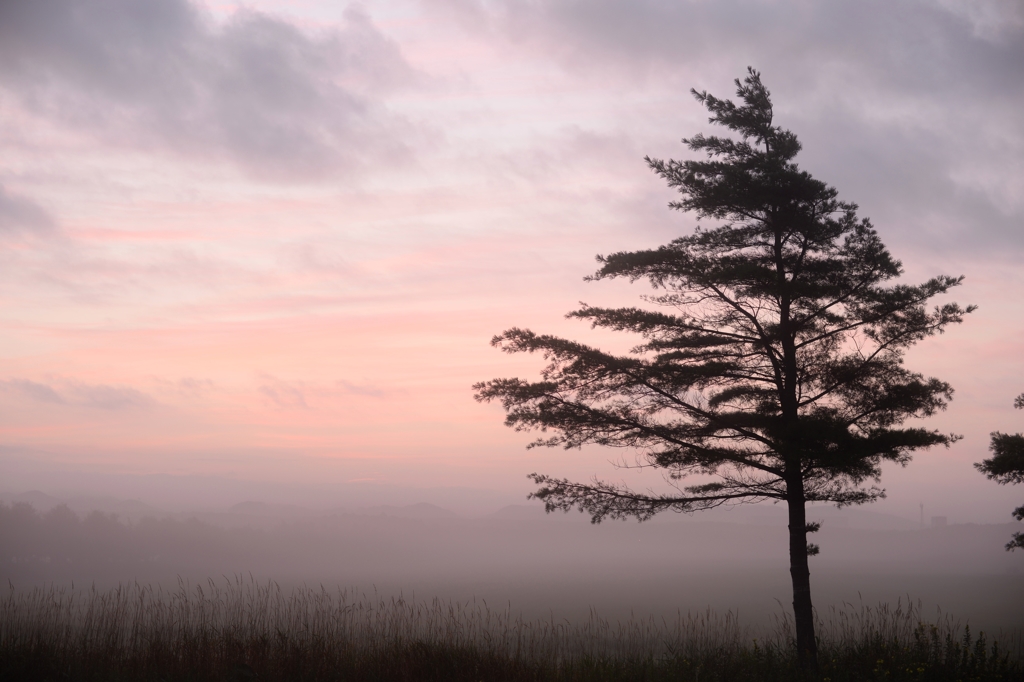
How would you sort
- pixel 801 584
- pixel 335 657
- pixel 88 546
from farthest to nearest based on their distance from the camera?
1. pixel 88 546
2. pixel 801 584
3. pixel 335 657

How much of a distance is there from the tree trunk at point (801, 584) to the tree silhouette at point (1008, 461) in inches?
199

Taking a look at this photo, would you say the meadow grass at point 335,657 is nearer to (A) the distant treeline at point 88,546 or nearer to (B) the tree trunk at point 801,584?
(B) the tree trunk at point 801,584

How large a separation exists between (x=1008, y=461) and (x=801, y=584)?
5993 millimetres

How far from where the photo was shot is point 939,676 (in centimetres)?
1102

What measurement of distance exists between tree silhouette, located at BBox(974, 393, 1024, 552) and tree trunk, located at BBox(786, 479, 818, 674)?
5.07 meters

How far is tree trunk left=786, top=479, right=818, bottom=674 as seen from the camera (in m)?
11.9

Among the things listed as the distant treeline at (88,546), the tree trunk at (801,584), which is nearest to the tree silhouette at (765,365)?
the tree trunk at (801,584)

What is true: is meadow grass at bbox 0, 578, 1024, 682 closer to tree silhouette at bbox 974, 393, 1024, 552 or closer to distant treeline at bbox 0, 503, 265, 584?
tree silhouette at bbox 974, 393, 1024, 552

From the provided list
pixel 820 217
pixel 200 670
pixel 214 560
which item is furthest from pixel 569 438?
pixel 214 560

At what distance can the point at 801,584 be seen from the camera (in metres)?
12.5

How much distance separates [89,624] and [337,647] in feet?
16.5

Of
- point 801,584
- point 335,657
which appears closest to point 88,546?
point 335,657

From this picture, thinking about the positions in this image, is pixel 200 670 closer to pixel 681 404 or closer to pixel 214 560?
pixel 681 404

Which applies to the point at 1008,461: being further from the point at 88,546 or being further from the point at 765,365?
the point at 88,546
